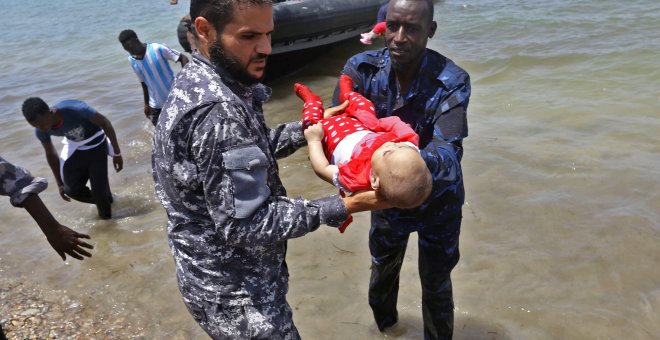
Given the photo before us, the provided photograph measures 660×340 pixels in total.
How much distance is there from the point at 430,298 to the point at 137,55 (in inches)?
163

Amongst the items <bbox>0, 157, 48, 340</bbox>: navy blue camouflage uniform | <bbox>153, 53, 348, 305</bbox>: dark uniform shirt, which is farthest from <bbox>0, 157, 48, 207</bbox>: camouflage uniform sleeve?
<bbox>153, 53, 348, 305</bbox>: dark uniform shirt

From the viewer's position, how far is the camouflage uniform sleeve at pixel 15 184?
2.49 meters

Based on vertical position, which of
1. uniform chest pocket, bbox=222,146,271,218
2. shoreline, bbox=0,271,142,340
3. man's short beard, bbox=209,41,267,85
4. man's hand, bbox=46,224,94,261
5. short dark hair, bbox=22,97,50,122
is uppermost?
man's short beard, bbox=209,41,267,85

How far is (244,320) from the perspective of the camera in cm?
191

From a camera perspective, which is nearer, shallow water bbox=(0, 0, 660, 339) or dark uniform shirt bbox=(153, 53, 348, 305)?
dark uniform shirt bbox=(153, 53, 348, 305)

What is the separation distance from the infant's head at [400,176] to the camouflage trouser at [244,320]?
59 centimetres

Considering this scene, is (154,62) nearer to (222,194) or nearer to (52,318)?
(52,318)

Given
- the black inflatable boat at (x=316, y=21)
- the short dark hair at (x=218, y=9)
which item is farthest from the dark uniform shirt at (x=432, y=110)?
the black inflatable boat at (x=316, y=21)

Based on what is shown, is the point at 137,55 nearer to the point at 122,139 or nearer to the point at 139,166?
the point at 139,166

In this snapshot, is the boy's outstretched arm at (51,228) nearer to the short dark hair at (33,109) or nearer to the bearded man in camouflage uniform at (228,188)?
the bearded man in camouflage uniform at (228,188)

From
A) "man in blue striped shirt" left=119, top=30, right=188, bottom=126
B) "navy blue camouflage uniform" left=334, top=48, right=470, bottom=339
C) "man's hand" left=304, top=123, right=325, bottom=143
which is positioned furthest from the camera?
"man in blue striped shirt" left=119, top=30, right=188, bottom=126

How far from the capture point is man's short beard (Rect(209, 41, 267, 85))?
1678mm

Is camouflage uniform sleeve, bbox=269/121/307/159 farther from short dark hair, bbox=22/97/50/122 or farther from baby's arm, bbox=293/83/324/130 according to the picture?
short dark hair, bbox=22/97/50/122

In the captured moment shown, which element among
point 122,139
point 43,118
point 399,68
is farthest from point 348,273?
point 122,139
